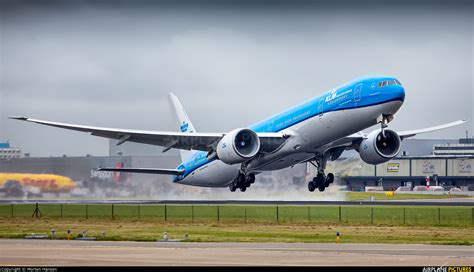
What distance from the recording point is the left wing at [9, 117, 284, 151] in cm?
5336

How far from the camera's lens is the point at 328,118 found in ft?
162

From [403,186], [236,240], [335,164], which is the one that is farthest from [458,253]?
[403,186]

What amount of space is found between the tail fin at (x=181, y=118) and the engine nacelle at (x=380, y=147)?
16.6 meters

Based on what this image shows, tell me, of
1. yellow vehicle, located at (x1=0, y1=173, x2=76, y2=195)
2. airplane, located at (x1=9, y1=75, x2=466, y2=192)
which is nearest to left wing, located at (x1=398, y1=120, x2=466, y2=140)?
airplane, located at (x1=9, y1=75, x2=466, y2=192)

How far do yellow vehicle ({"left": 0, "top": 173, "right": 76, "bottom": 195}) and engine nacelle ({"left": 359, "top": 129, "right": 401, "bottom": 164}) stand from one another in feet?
84.0

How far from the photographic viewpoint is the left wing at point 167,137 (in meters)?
53.4

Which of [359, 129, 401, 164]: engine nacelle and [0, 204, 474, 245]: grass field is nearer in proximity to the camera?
[0, 204, 474, 245]: grass field

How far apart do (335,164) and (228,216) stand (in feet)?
73.5

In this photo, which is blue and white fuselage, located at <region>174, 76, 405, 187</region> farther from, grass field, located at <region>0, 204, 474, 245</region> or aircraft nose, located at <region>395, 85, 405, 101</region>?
grass field, located at <region>0, 204, 474, 245</region>

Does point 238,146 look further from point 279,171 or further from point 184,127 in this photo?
point 184,127

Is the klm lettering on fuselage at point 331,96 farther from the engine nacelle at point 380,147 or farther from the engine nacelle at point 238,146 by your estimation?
the engine nacelle at point 380,147

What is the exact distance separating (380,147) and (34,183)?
2810 centimetres

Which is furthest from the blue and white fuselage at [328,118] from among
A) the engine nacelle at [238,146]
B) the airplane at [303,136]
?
the engine nacelle at [238,146]

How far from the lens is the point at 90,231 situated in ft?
163
